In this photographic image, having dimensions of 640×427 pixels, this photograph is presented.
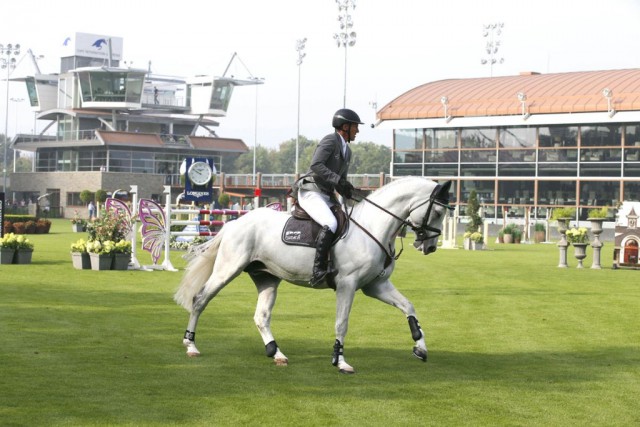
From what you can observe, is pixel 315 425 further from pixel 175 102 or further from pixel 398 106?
pixel 175 102

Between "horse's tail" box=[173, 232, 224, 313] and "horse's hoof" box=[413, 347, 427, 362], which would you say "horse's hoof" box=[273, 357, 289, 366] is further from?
"horse's tail" box=[173, 232, 224, 313]

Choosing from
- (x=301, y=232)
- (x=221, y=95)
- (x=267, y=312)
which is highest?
(x=221, y=95)

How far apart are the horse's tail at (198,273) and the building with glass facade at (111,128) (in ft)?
274

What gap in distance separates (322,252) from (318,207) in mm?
534

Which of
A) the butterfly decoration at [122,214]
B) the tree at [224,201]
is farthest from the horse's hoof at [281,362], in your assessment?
the tree at [224,201]

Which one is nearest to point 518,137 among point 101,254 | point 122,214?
point 122,214

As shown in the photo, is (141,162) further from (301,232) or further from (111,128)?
(301,232)

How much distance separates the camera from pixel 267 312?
39.4 feet

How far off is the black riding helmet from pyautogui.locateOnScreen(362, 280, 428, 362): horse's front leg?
185 centimetres

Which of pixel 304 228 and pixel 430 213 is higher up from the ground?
pixel 430 213

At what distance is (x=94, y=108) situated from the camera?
10719 centimetres

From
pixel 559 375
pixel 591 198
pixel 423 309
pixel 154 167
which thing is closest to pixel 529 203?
pixel 591 198

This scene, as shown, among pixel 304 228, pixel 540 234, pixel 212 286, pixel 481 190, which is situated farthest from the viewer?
pixel 481 190

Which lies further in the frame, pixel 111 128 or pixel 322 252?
pixel 111 128
